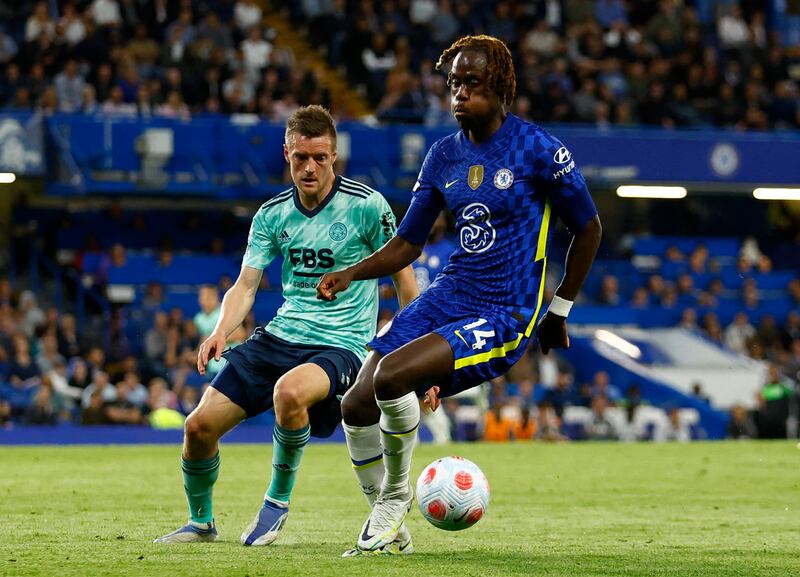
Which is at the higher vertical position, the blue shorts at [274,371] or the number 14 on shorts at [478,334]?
the number 14 on shorts at [478,334]

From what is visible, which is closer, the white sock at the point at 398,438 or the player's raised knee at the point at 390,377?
the player's raised knee at the point at 390,377

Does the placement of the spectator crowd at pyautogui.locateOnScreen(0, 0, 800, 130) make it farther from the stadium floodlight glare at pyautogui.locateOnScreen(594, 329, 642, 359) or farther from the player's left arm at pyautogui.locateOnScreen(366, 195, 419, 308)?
the player's left arm at pyautogui.locateOnScreen(366, 195, 419, 308)

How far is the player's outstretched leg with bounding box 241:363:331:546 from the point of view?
6.72 metres

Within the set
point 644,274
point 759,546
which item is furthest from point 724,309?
point 759,546

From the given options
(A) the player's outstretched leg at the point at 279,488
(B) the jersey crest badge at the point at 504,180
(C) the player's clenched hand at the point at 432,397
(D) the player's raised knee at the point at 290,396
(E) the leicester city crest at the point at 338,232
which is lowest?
(A) the player's outstretched leg at the point at 279,488

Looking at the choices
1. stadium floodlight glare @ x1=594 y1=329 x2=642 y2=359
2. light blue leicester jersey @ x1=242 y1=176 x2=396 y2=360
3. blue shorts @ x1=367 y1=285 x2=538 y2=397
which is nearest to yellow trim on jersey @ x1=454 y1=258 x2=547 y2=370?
blue shorts @ x1=367 y1=285 x2=538 y2=397

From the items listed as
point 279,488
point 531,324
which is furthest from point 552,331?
point 279,488

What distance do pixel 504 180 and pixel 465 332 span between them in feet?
2.29

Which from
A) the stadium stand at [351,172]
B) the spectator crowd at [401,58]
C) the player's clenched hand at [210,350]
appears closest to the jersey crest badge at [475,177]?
the player's clenched hand at [210,350]

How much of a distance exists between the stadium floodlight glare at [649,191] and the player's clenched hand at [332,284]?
19.7 metres

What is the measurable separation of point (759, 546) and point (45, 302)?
56.2 ft

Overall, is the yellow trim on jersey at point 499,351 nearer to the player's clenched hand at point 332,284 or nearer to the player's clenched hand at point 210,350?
the player's clenched hand at point 332,284

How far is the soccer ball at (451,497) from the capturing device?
21.1 ft

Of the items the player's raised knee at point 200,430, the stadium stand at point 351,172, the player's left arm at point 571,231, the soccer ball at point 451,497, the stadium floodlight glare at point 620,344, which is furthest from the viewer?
the stadium floodlight glare at point 620,344
